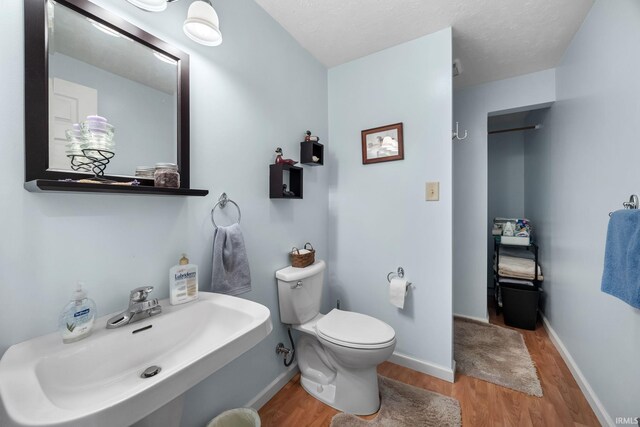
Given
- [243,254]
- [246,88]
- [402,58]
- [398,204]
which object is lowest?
[243,254]

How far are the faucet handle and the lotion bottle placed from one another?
10cm

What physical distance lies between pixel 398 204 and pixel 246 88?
131cm

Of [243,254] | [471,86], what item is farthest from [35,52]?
[471,86]

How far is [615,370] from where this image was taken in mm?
1274

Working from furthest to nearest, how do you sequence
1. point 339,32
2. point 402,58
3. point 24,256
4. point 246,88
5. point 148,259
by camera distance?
point 402,58 → point 339,32 → point 246,88 → point 148,259 → point 24,256

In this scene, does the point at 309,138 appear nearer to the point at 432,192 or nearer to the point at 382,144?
the point at 382,144

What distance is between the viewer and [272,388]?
158 cm

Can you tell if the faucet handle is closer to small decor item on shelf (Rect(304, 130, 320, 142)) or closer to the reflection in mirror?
the reflection in mirror

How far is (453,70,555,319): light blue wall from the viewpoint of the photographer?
98.8 inches

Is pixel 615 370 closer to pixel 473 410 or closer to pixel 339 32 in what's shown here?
pixel 473 410

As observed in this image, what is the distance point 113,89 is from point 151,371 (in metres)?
1.01

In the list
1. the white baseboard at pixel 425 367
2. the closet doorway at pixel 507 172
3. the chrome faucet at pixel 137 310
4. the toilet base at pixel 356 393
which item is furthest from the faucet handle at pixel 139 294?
the closet doorway at pixel 507 172

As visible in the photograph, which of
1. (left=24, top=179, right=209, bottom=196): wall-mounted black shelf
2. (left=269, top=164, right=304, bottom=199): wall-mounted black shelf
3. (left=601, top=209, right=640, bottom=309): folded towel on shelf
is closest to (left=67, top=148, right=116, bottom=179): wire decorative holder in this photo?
(left=24, top=179, right=209, bottom=196): wall-mounted black shelf

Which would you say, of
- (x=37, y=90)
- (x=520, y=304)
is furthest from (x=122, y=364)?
(x=520, y=304)
